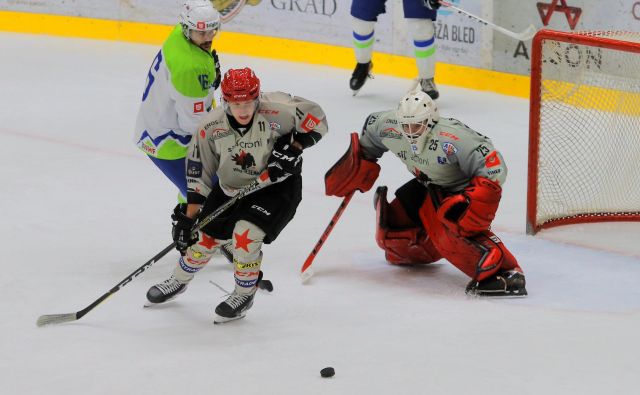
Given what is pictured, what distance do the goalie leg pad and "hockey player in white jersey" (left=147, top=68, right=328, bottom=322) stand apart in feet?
1.99

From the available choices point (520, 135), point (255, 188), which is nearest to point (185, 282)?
point (255, 188)

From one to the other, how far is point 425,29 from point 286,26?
5.23 ft

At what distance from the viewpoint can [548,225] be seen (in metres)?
5.43

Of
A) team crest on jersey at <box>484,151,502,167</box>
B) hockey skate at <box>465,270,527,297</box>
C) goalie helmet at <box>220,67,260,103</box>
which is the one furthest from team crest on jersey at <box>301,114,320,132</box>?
hockey skate at <box>465,270,527,297</box>

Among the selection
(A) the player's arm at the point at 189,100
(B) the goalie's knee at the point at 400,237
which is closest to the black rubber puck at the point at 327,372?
(B) the goalie's knee at the point at 400,237

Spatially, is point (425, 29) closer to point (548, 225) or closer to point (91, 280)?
point (548, 225)

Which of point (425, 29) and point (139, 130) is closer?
point (139, 130)

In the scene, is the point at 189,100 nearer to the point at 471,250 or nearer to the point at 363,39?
the point at 471,250

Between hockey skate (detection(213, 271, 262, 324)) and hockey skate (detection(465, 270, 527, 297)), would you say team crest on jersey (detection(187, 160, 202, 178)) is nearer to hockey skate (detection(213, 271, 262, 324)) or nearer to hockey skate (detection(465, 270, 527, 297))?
hockey skate (detection(213, 271, 262, 324))

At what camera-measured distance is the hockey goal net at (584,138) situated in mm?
5355

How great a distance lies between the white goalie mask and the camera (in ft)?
14.7

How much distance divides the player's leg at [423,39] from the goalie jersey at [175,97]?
3052mm

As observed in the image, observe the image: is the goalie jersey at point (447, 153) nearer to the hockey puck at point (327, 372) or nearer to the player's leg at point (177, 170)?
the player's leg at point (177, 170)

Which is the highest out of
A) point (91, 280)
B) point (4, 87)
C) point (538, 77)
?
point (538, 77)
